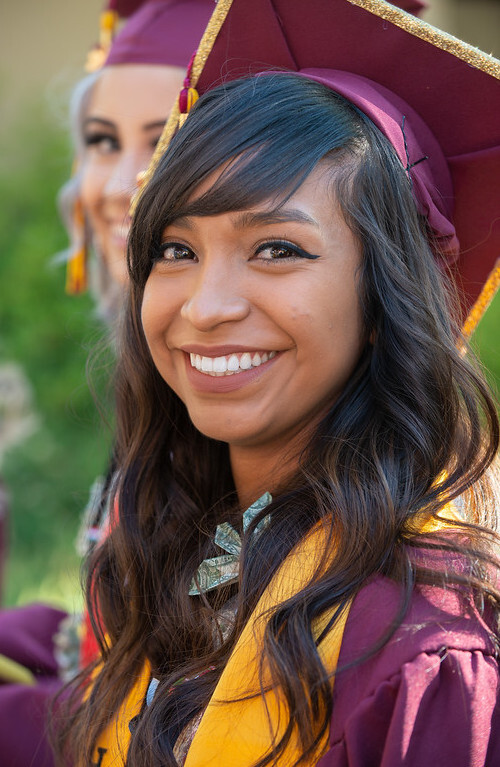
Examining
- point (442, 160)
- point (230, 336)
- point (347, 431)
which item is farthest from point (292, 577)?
point (442, 160)

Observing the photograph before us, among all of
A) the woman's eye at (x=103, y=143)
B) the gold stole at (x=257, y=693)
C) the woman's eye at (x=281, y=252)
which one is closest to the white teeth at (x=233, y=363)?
the woman's eye at (x=281, y=252)

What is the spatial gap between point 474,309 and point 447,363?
28 centimetres

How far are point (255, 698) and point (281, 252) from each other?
2.43ft

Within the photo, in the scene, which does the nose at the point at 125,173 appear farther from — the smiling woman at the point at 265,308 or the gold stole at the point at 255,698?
the gold stole at the point at 255,698

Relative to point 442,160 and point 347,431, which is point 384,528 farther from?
Answer: point 442,160

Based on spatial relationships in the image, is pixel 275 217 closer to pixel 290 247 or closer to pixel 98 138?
pixel 290 247

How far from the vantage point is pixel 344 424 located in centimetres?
168

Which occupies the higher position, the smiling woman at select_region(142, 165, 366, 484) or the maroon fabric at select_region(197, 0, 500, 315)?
the maroon fabric at select_region(197, 0, 500, 315)

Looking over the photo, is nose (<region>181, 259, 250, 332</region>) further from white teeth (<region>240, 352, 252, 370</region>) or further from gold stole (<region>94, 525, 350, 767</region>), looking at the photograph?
gold stole (<region>94, 525, 350, 767</region>)

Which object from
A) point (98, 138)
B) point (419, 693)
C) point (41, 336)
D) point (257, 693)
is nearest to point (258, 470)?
point (257, 693)

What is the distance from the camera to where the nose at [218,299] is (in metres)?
1.59

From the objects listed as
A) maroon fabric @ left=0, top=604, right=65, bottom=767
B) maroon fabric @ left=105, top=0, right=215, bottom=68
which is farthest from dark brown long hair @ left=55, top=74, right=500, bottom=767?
maroon fabric @ left=105, top=0, right=215, bottom=68

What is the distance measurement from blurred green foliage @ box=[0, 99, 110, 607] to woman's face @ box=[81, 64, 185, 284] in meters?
2.82

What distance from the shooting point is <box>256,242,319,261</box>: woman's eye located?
1582mm
